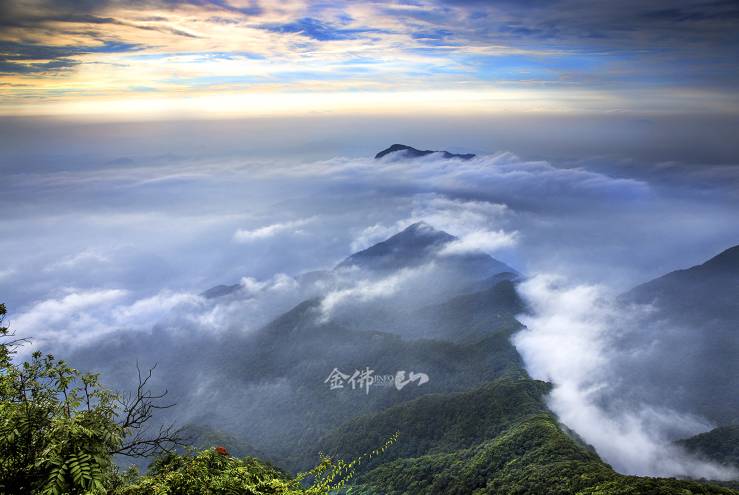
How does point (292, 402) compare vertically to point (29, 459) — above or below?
below

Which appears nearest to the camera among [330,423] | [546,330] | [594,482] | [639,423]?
[594,482]

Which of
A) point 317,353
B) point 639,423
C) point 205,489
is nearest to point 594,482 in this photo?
point 205,489

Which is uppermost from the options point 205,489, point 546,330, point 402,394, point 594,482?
point 205,489

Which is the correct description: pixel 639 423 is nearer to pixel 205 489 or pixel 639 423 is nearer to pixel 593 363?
pixel 593 363

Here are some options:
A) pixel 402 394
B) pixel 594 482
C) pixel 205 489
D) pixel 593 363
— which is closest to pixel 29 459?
pixel 205 489

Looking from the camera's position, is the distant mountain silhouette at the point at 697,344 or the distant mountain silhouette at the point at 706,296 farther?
the distant mountain silhouette at the point at 706,296

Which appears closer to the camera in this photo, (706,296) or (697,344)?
(697,344)

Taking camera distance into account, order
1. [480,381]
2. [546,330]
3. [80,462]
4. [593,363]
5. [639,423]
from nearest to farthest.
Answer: [80,462] < [639,423] < [480,381] < [593,363] < [546,330]

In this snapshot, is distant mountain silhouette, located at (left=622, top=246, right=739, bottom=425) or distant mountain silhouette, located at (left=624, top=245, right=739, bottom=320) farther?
distant mountain silhouette, located at (left=624, top=245, right=739, bottom=320)

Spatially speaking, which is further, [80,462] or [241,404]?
[241,404]

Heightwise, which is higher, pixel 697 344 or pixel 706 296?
pixel 706 296
